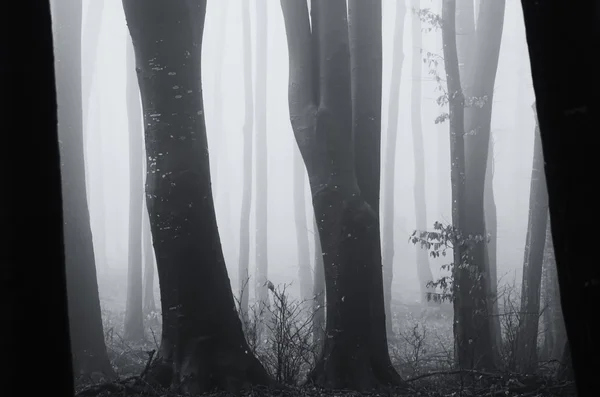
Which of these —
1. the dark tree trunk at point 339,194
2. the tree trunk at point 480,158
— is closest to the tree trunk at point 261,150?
the tree trunk at point 480,158

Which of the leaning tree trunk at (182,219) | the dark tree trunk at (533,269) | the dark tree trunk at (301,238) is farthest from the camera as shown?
the dark tree trunk at (301,238)

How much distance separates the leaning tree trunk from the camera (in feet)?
16.1

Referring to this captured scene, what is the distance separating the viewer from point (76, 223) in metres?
8.72

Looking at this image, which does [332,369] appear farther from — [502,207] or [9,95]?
[502,207]

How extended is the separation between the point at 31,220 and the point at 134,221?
55.0 feet

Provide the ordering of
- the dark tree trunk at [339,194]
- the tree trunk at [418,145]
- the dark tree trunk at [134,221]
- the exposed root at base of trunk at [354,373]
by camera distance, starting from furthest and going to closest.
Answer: the tree trunk at [418,145], the dark tree trunk at [134,221], the dark tree trunk at [339,194], the exposed root at base of trunk at [354,373]

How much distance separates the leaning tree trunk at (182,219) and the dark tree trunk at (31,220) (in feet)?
11.5

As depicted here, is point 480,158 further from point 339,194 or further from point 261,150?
point 261,150

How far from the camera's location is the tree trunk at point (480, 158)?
8.46 m

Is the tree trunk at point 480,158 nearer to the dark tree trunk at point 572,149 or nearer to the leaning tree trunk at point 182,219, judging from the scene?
the leaning tree trunk at point 182,219

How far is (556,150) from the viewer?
1577 mm

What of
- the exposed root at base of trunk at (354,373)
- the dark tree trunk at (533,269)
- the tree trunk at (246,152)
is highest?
the tree trunk at (246,152)

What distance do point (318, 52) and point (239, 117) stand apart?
93839 millimetres

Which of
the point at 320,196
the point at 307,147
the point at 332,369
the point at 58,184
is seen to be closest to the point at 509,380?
the point at 332,369
